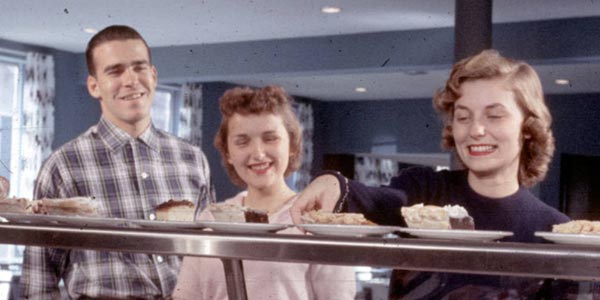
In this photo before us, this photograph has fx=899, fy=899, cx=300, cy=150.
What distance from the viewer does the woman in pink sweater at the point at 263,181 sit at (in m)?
1.22

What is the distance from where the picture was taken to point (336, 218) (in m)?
1.05

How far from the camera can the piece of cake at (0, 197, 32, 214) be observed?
1.27 meters

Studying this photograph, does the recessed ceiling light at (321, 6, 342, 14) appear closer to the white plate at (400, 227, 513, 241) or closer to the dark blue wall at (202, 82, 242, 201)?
the dark blue wall at (202, 82, 242, 201)

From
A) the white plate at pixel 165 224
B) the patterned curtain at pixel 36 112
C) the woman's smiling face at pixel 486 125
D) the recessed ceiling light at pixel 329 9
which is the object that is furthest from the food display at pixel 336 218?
the recessed ceiling light at pixel 329 9

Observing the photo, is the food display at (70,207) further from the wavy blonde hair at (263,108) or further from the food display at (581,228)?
the food display at (581,228)

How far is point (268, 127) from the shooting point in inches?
59.7

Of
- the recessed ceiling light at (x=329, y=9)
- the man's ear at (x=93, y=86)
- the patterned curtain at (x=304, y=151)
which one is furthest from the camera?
the recessed ceiling light at (x=329, y=9)

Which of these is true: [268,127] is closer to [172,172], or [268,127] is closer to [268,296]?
[172,172]

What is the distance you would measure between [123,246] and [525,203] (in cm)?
58

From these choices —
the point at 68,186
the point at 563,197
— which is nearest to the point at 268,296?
the point at 68,186

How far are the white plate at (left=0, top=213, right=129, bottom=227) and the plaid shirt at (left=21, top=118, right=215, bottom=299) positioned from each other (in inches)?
11.7

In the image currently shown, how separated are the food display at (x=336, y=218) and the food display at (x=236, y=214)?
0.07 metres

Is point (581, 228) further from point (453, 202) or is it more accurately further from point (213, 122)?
point (213, 122)

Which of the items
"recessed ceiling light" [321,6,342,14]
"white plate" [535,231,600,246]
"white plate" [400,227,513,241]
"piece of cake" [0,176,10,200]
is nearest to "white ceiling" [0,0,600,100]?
"recessed ceiling light" [321,6,342,14]
